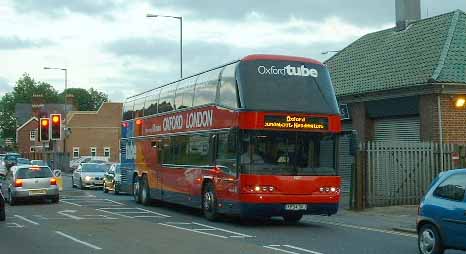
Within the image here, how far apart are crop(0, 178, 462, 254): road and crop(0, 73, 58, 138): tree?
132 metres

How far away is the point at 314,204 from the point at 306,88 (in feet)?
9.31

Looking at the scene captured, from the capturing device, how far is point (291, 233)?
15859 mm

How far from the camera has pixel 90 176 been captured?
37312 mm

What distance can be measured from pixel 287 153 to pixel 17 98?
473ft

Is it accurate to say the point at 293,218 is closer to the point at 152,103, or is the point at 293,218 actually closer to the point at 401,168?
the point at 401,168

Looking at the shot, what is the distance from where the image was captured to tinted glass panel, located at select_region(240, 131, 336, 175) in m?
16.8

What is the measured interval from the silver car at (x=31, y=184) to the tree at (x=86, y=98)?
417 ft

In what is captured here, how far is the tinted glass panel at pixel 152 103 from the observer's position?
24.4 metres

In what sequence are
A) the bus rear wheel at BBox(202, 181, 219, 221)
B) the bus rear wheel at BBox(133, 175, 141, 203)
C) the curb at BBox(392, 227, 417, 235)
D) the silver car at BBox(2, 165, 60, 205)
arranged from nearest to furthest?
the curb at BBox(392, 227, 417, 235)
the bus rear wheel at BBox(202, 181, 219, 221)
the silver car at BBox(2, 165, 60, 205)
the bus rear wheel at BBox(133, 175, 141, 203)

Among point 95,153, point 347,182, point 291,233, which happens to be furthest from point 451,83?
point 95,153

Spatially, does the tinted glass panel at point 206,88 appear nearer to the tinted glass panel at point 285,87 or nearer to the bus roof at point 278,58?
the bus roof at point 278,58

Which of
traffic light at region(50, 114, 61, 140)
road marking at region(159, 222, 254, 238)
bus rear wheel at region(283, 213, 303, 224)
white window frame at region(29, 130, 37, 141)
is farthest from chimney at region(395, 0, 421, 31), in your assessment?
white window frame at region(29, 130, 37, 141)

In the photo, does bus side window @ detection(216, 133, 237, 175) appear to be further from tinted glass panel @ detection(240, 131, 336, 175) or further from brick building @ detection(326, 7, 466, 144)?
brick building @ detection(326, 7, 466, 144)

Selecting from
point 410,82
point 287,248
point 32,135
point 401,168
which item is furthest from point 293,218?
point 32,135
